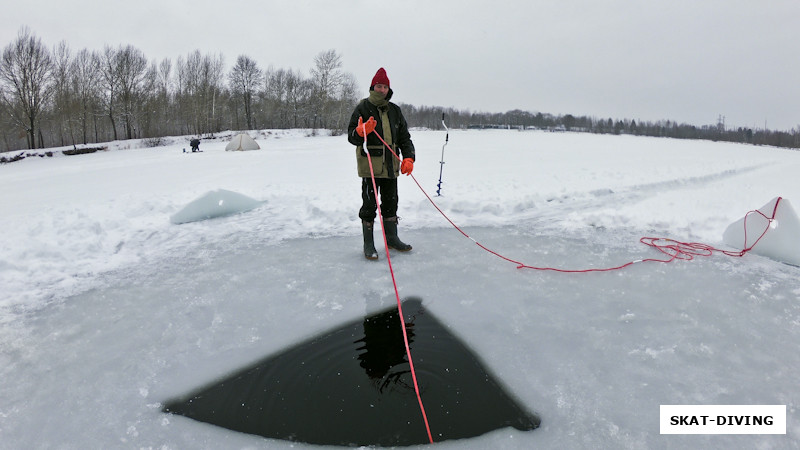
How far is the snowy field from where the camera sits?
1969mm

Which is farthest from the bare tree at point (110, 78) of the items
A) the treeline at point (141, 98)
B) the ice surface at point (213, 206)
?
the ice surface at point (213, 206)

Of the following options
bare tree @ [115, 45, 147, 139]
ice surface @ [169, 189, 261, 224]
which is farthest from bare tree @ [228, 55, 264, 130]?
ice surface @ [169, 189, 261, 224]

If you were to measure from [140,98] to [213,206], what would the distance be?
42.5 metres

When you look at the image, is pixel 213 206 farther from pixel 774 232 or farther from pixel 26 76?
pixel 26 76

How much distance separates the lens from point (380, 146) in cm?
396

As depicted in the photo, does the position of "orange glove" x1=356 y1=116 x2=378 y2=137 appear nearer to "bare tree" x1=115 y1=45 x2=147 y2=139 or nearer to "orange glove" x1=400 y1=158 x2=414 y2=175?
"orange glove" x1=400 y1=158 x2=414 y2=175

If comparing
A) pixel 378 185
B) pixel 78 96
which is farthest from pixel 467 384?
pixel 78 96

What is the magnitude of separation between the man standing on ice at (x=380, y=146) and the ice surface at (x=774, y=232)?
3.70 m

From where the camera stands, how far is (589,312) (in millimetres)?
3010

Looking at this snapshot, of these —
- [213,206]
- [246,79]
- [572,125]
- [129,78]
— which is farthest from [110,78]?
[572,125]

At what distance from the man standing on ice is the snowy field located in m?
0.49

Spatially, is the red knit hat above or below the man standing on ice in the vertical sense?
above

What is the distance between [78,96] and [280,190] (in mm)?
41995

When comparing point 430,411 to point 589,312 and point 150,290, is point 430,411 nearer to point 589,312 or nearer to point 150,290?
point 589,312
